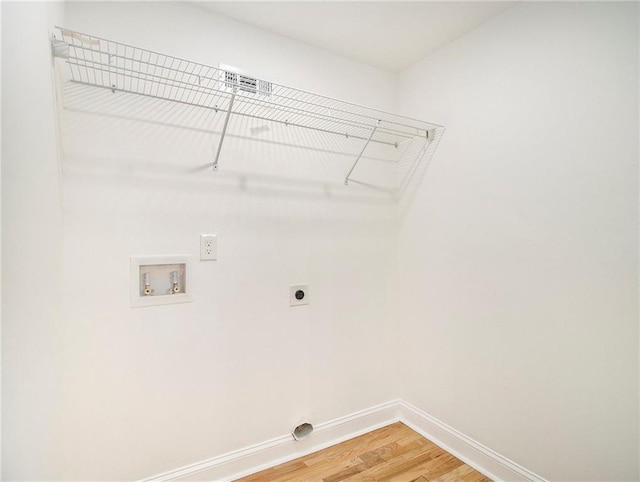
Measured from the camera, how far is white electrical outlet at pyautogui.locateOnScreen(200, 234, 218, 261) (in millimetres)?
1621

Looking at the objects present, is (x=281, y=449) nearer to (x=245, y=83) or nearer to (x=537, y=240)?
(x=537, y=240)

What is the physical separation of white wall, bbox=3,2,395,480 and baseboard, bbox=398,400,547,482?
0.39 m

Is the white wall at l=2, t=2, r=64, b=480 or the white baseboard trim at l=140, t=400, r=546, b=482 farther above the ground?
the white wall at l=2, t=2, r=64, b=480

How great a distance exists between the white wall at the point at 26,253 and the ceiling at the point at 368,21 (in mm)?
1006

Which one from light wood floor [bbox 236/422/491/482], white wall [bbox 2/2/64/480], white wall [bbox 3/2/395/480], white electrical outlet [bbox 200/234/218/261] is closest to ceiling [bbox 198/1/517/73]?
white wall [bbox 3/2/395/480]

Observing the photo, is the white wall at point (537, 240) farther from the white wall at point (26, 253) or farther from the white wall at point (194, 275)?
the white wall at point (26, 253)

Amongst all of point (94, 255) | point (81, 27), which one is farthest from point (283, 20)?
point (94, 255)

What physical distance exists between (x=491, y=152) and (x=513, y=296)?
2.49 ft

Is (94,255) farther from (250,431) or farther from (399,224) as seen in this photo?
(399,224)

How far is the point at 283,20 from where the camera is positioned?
1.73 meters

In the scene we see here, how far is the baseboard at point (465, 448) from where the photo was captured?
162 centimetres

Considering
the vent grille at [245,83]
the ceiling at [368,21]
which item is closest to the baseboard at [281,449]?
the vent grille at [245,83]

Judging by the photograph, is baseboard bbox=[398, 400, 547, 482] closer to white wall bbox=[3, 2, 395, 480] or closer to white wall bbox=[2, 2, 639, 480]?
white wall bbox=[2, 2, 639, 480]

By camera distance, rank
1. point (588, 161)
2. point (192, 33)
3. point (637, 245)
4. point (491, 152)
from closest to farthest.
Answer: point (637, 245) < point (588, 161) < point (192, 33) < point (491, 152)
